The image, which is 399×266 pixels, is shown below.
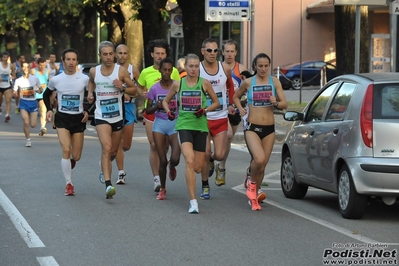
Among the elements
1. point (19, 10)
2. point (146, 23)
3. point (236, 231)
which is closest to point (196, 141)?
point (236, 231)

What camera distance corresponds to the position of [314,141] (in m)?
10.7

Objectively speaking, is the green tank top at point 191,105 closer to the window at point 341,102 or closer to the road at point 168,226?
the road at point 168,226

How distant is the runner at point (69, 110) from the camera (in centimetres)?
1169

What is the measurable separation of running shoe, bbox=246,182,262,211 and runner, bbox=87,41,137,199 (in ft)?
5.61

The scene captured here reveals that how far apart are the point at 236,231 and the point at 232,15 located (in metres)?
13.9

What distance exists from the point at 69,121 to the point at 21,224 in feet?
8.10

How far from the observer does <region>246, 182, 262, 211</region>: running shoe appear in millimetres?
10540

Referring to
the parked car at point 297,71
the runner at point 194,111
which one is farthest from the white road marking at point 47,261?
the parked car at point 297,71

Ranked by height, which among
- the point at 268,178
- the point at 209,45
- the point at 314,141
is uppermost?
the point at 209,45

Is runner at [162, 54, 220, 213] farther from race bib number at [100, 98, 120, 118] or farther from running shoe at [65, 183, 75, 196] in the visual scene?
running shoe at [65, 183, 75, 196]

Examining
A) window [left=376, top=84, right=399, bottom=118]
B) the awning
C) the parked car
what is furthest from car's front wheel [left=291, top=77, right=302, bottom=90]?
window [left=376, top=84, right=399, bottom=118]

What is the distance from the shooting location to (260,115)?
10.7 m

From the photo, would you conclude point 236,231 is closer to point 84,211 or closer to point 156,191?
point 84,211

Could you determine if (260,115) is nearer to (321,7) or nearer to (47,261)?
(47,261)
